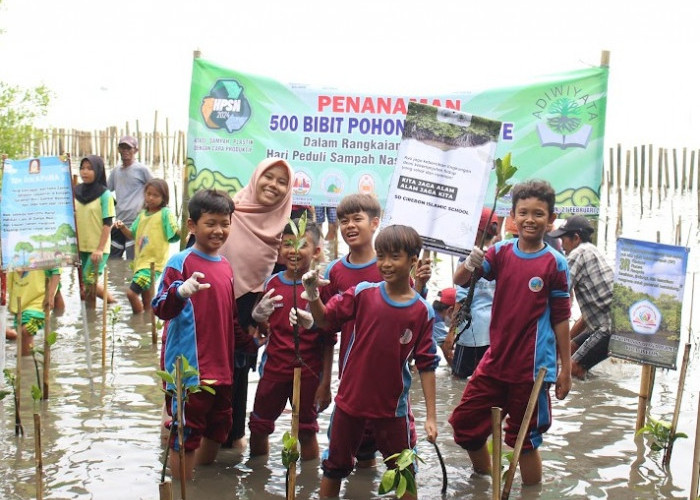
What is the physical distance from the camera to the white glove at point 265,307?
5220mm

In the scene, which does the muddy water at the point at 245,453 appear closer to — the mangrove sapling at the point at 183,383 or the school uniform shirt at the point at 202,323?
the mangrove sapling at the point at 183,383

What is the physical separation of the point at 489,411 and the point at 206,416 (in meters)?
1.56

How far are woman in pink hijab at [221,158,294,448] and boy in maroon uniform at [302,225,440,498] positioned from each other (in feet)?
3.07

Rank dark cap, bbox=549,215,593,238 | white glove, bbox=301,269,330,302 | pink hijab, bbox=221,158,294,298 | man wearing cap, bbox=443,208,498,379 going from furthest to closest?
1. dark cap, bbox=549,215,593,238
2. man wearing cap, bbox=443,208,498,379
3. pink hijab, bbox=221,158,294,298
4. white glove, bbox=301,269,330,302

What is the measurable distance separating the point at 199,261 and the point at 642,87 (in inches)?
1802

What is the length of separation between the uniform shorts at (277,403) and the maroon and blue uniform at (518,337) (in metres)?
0.87

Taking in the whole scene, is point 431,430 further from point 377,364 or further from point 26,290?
point 26,290

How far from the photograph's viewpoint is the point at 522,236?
5.25 meters

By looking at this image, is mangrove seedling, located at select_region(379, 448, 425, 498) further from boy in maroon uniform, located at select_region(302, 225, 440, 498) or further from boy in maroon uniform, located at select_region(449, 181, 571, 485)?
boy in maroon uniform, located at select_region(449, 181, 571, 485)

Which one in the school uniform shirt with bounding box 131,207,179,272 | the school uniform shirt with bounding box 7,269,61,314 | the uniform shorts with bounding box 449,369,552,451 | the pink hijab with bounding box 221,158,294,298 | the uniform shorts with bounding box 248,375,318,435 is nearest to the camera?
the uniform shorts with bounding box 449,369,552,451

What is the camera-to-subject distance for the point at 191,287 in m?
4.71

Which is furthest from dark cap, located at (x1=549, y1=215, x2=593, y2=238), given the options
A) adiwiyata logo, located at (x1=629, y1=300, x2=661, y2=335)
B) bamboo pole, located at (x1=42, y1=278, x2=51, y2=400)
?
bamboo pole, located at (x1=42, y1=278, x2=51, y2=400)

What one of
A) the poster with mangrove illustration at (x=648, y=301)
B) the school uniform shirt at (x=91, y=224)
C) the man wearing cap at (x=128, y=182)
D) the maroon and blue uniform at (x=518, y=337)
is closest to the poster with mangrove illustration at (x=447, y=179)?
the maroon and blue uniform at (x=518, y=337)

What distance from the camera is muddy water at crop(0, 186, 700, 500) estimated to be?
535 centimetres
